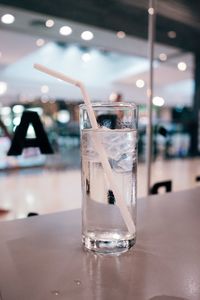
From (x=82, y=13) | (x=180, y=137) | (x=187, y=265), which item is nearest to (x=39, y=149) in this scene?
(x=187, y=265)

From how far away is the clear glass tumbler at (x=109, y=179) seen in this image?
25.0 inches

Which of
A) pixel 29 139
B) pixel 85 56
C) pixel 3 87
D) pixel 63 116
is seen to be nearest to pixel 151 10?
pixel 29 139

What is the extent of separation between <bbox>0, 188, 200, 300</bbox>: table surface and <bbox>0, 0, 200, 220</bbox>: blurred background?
10.4 inches

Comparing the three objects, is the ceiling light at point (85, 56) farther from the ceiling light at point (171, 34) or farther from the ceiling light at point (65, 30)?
the ceiling light at point (65, 30)

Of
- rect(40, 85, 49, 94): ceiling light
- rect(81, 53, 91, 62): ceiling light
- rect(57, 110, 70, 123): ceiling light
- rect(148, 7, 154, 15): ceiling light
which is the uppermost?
rect(81, 53, 91, 62): ceiling light

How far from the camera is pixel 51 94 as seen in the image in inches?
385

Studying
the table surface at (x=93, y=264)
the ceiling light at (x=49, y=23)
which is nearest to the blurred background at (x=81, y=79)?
the ceiling light at (x=49, y=23)

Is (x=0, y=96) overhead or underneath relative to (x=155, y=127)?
overhead

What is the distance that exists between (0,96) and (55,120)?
5.65 ft

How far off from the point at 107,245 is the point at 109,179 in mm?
131

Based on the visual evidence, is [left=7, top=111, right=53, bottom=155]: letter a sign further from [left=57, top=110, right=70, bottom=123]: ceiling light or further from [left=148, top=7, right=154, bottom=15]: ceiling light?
[left=57, top=110, right=70, bottom=123]: ceiling light

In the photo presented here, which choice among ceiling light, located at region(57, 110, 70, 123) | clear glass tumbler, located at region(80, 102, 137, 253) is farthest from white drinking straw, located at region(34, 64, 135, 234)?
ceiling light, located at region(57, 110, 70, 123)

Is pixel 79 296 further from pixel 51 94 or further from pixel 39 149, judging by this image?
pixel 51 94

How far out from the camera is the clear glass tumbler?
636 millimetres
